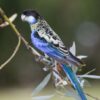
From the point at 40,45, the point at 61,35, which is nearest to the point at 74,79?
the point at 40,45

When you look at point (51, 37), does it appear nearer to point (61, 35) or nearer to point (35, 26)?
point (35, 26)

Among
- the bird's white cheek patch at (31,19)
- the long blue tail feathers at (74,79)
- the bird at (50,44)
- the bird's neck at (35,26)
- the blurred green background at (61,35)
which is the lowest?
the blurred green background at (61,35)

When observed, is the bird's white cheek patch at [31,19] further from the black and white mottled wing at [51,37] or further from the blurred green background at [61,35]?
the blurred green background at [61,35]

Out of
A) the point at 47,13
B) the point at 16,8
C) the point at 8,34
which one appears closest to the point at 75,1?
the point at 47,13

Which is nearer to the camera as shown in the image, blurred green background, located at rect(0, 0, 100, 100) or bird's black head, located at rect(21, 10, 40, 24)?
bird's black head, located at rect(21, 10, 40, 24)

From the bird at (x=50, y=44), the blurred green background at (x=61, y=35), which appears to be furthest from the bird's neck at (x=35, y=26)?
the blurred green background at (x=61, y=35)

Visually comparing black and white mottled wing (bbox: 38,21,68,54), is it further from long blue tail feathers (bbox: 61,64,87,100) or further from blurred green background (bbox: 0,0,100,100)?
blurred green background (bbox: 0,0,100,100)

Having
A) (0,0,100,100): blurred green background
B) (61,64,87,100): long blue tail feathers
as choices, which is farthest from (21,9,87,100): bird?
(0,0,100,100): blurred green background
